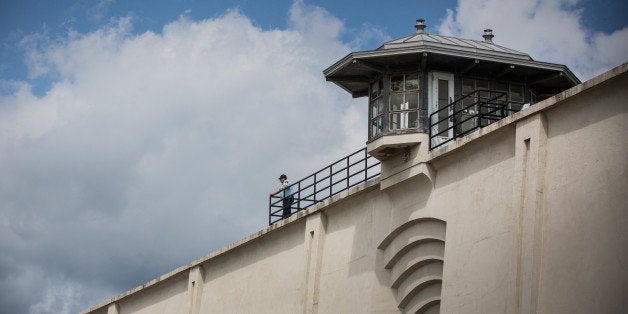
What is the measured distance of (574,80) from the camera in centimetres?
2631

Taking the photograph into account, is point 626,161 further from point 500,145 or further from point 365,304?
point 365,304

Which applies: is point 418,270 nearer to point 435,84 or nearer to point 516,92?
point 435,84

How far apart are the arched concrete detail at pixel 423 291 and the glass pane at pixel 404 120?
3374mm

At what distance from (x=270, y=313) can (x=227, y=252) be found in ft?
10.9

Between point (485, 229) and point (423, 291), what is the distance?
9.87 feet

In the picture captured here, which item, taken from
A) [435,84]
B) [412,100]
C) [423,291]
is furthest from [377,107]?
[423,291]

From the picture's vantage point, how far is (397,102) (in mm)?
25359

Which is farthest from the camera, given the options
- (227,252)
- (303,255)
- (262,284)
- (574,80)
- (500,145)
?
(227,252)

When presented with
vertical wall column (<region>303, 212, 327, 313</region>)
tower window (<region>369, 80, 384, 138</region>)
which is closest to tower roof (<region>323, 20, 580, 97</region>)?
tower window (<region>369, 80, 384, 138</region>)

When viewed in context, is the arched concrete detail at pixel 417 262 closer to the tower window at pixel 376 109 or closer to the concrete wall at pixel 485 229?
the concrete wall at pixel 485 229

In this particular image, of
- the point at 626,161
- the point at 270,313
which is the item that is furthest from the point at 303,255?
the point at 626,161

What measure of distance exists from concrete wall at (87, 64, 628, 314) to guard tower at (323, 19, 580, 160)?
61 cm

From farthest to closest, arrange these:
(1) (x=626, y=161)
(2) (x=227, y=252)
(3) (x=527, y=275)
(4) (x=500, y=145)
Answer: (2) (x=227, y=252), (4) (x=500, y=145), (3) (x=527, y=275), (1) (x=626, y=161)

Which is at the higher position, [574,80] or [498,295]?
[574,80]
